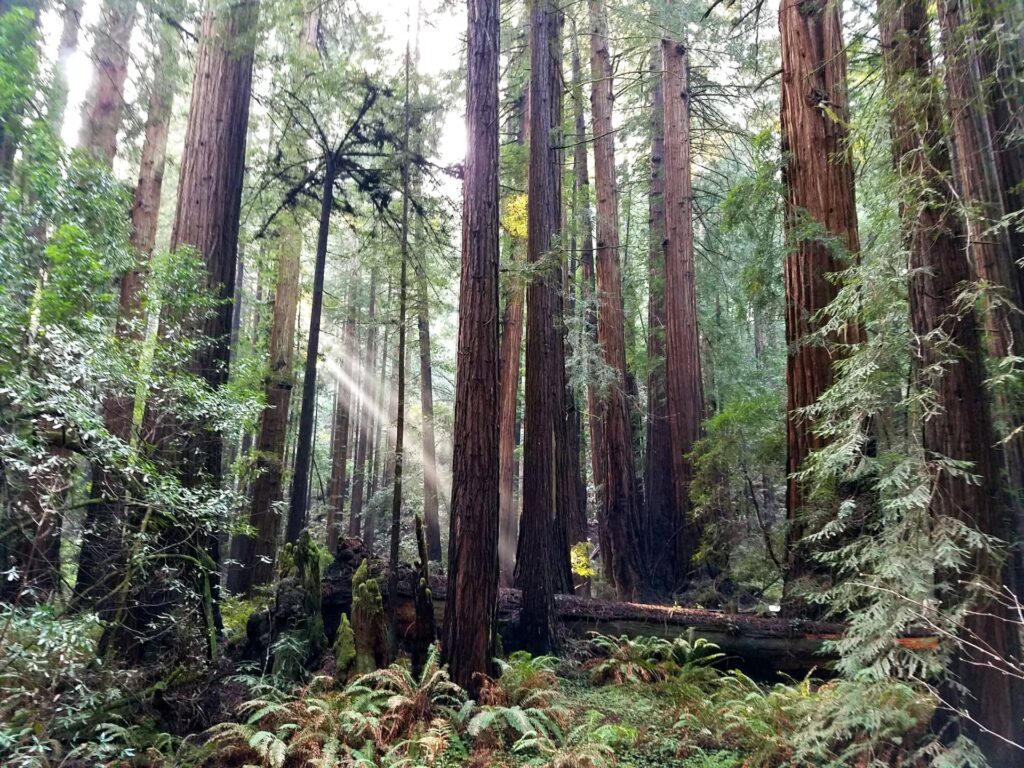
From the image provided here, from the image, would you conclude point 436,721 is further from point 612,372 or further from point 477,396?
point 612,372

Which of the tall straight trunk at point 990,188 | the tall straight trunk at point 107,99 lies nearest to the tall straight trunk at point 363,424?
the tall straight trunk at point 107,99

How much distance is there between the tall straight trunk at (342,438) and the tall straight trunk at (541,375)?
8.93 meters

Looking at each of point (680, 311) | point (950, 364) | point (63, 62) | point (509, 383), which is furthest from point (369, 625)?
point (63, 62)

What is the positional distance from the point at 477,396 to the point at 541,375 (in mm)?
2151

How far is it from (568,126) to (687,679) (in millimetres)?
9420

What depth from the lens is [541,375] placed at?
8031 millimetres

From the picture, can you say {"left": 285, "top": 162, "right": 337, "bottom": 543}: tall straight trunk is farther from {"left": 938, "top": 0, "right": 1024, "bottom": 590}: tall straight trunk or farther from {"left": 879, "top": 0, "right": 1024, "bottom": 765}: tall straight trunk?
{"left": 938, "top": 0, "right": 1024, "bottom": 590}: tall straight trunk

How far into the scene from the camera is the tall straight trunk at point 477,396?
5.82m

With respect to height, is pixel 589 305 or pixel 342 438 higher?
pixel 589 305

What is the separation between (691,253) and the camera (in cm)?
1295

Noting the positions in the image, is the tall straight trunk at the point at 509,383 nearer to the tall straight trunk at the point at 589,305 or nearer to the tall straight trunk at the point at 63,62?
the tall straight trunk at the point at 589,305

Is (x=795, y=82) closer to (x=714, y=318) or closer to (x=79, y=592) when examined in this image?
(x=79, y=592)

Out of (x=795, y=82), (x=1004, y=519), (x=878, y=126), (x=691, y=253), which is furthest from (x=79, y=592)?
(x=691, y=253)

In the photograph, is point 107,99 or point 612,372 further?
point 612,372
